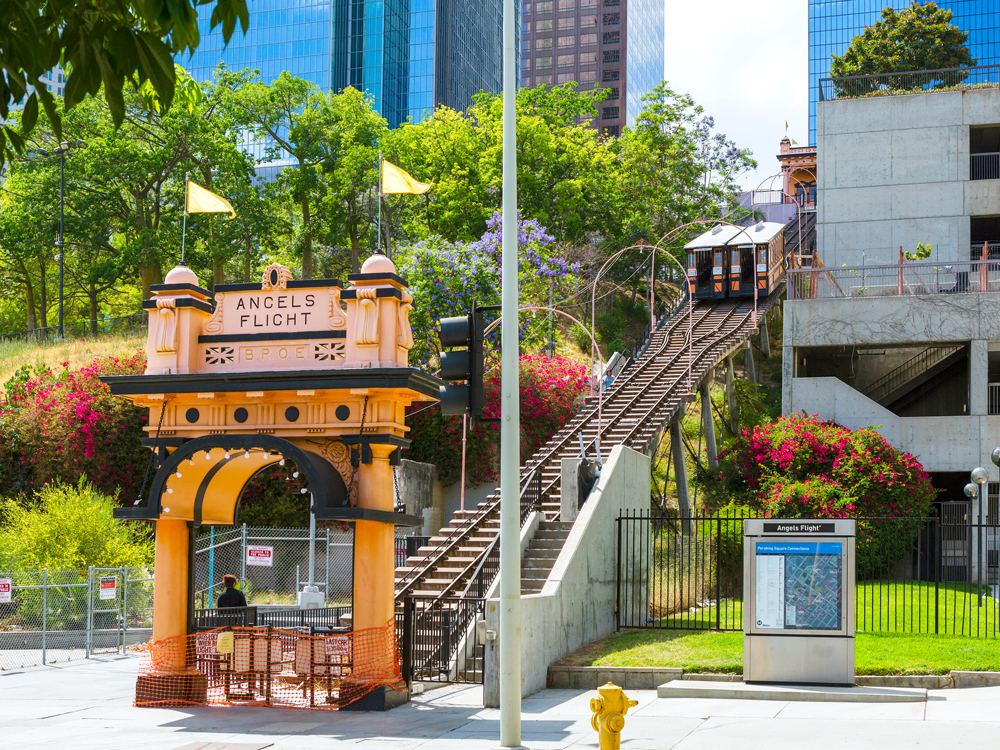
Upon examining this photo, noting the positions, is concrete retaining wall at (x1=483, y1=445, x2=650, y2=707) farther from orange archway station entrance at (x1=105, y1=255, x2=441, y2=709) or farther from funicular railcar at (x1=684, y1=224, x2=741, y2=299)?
funicular railcar at (x1=684, y1=224, x2=741, y2=299)

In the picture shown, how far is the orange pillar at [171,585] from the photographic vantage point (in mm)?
15383

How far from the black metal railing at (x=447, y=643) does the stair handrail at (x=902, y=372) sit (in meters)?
22.9

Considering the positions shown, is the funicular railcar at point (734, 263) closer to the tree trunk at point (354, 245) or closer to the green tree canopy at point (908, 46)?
the tree trunk at point (354, 245)

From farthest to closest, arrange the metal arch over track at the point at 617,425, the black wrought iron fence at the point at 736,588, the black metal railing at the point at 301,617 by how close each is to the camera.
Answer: the metal arch over track at the point at 617,425 < the black metal railing at the point at 301,617 < the black wrought iron fence at the point at 736,588

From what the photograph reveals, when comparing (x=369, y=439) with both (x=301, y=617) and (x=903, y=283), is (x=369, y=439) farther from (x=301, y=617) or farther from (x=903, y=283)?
(x=903, y=283)

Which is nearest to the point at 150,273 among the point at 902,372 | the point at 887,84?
the point at 887,84

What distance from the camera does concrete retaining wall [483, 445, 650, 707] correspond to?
1469cm

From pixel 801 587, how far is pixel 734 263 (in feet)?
93.9

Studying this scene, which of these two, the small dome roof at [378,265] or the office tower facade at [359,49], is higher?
the office tower facade at [359,49]

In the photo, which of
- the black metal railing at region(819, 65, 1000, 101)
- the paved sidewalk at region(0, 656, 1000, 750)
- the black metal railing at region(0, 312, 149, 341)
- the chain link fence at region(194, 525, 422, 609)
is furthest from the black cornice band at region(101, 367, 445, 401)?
the black metal railing at region(0, 312, 149, 341)

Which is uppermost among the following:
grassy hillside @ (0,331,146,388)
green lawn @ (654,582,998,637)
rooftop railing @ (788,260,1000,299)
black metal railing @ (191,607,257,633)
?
rooftop railing @ (788,260,1000,299)

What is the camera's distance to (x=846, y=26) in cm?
14900

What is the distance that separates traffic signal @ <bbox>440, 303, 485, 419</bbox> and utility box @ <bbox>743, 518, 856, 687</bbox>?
555 cm

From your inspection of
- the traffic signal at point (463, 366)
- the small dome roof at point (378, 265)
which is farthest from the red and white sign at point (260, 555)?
the traffic signal at point (463, 366)
